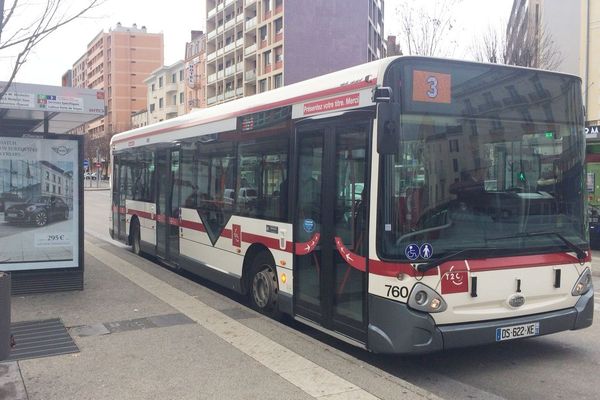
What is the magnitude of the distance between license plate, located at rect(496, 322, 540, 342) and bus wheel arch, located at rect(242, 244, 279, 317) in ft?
8.86

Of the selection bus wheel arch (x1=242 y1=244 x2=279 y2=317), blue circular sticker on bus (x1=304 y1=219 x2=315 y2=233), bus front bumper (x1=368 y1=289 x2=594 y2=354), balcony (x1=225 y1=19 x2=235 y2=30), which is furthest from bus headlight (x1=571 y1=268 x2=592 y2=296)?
balcony (x1=225 y1=19 x2=235 y2=30)

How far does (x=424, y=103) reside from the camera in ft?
15.7

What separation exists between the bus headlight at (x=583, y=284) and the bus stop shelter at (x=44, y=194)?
6.16m

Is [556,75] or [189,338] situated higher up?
[556,75]

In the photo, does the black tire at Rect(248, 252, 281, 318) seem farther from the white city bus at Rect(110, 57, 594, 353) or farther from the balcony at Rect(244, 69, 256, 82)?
the balcony at Rect(244, 69, 256, 82)

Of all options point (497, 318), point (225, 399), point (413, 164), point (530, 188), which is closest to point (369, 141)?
point (413, 164)

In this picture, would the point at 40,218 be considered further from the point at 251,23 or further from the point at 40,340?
the point at 251,23

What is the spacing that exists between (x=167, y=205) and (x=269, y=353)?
551 cm

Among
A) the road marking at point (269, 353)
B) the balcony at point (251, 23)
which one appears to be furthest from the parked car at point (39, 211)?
the balcony at point (251, 23)

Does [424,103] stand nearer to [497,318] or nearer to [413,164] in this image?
[413,164]

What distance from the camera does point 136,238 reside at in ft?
39.6

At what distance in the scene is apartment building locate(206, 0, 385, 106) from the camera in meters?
59.0

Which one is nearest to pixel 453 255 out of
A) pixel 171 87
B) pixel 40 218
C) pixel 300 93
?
pixel 300 93

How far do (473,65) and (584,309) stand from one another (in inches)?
104
